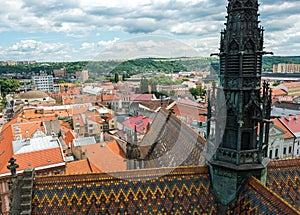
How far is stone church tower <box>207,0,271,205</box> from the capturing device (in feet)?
41.4

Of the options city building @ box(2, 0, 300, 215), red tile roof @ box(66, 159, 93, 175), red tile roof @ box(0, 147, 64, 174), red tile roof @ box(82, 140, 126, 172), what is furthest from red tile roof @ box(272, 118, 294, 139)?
red tile roof @ box(0, 147, 64, 174)

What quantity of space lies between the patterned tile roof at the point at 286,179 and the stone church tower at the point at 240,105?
991mm

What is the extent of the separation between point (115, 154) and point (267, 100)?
34004mm

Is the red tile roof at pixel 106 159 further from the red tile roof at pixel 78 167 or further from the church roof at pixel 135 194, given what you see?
the church roof at pixel 135 194

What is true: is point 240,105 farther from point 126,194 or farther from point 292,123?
point 292,123

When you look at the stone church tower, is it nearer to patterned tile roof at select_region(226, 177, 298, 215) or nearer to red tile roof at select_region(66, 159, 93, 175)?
patterned tile roof at select_region(226, 177, 298, 215)

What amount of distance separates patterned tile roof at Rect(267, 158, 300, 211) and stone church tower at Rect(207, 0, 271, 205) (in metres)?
0.99

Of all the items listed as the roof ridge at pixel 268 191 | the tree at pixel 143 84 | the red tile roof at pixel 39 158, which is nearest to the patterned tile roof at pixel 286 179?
the roof ridge at pixel 268 191

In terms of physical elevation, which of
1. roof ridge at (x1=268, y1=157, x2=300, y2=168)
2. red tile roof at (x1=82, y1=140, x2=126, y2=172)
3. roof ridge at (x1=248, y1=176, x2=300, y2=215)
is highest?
roof ridge at (x1=268, y1=157, x2=300, y2=168)

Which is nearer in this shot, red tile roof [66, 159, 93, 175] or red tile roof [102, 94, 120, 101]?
red tile roof [102, 94, 120, 101]

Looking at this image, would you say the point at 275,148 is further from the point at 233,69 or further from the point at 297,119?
the point at 233,69

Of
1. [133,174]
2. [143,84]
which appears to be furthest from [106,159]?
[133,174]

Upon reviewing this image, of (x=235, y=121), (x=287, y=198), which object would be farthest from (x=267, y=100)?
→ (x=287, y=198)

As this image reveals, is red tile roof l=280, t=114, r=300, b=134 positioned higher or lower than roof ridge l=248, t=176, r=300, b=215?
lower
